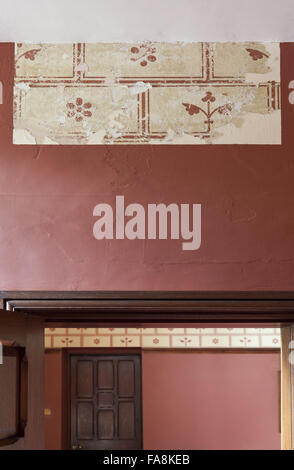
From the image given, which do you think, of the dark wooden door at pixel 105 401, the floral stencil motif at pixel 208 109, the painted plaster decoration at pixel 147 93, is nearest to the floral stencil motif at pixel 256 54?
the painted plaster decoration at pixel 147 93

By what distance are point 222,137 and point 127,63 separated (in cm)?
60

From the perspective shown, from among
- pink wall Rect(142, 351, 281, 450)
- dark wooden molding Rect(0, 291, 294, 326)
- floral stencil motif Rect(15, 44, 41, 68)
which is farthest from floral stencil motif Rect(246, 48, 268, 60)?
pink wall Rect(142, 351, 281, 450)

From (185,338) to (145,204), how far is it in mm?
5989

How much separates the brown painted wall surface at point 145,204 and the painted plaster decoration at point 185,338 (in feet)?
19.4

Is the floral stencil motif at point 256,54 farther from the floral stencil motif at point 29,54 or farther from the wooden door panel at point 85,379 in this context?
the wooden door panel at point 85,379

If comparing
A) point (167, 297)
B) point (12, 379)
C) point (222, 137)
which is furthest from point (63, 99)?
point (12, 379)

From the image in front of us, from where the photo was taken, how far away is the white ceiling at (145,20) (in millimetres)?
2920

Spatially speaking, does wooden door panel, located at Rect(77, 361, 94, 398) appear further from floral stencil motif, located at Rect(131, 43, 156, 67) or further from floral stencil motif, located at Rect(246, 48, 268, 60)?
floral stencil motif, located at Rect(246, 48, 268, 60)

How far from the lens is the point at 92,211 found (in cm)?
311

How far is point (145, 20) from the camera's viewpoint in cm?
306

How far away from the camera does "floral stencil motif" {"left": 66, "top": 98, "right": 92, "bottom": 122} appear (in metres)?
3.18
